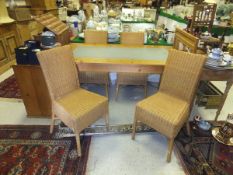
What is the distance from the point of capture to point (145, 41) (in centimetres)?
264

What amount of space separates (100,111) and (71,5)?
543 centimetres

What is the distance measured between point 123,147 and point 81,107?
62 centimetres

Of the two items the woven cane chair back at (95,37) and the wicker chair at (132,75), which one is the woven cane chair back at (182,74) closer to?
the wicker chair at (132,75)

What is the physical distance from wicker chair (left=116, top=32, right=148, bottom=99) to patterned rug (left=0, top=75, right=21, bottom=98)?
157cm

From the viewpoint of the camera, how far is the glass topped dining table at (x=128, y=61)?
1820 millimetres

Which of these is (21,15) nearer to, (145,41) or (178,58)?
(145,41)

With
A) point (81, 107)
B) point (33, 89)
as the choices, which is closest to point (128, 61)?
point (81, 107)

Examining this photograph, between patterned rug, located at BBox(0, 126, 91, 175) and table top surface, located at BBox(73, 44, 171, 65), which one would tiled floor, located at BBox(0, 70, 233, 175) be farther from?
table top surface, located at BBox(73, 44, 171, 65)

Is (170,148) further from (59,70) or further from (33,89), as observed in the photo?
(33,89)

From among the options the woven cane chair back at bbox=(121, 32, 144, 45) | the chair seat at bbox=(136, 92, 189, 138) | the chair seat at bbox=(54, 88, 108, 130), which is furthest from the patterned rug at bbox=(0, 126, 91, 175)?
the woven cane chair back at bbox=(121, 32, 144, 45)

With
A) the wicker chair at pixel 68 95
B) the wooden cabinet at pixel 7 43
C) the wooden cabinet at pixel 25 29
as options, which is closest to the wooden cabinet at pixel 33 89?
the wicker chair at pixel 68 95

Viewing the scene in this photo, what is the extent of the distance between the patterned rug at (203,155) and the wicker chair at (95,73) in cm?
120

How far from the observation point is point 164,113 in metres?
1.60

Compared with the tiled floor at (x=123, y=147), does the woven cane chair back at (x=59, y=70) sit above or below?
above
